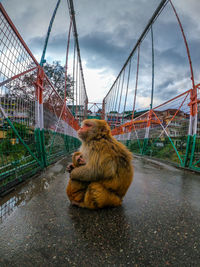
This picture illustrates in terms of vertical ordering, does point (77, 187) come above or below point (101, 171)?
below

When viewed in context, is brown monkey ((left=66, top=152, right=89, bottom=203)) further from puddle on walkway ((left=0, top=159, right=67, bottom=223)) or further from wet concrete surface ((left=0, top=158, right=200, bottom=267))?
puddle on walkway ((left=0, top=159, right=67, bottom=223))

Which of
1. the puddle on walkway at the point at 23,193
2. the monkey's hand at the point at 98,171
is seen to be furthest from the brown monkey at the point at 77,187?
the puddle on walkway at the point at 23,193

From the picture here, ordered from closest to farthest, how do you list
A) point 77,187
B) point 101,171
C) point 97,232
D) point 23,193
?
point 97,232 → point 101,171 → point 77,187 → point 23,193

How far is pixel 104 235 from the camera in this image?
1417 millimetres

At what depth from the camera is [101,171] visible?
1651 mm

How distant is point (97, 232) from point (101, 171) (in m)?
0.54

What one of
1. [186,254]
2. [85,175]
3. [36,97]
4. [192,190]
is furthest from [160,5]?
[186,254]

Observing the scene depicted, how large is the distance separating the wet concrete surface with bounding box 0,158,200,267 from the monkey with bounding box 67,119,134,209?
173 mm

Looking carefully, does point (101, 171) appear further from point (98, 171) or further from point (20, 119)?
point (20, 119)

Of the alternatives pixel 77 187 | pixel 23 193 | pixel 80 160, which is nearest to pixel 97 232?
Answer: pixel 77 187

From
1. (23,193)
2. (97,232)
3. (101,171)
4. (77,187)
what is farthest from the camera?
(23,193)

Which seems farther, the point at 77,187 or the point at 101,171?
the point at 77,187

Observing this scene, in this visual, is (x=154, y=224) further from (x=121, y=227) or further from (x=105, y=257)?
(x=105, y=257)

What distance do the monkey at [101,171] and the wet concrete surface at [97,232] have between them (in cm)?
17
